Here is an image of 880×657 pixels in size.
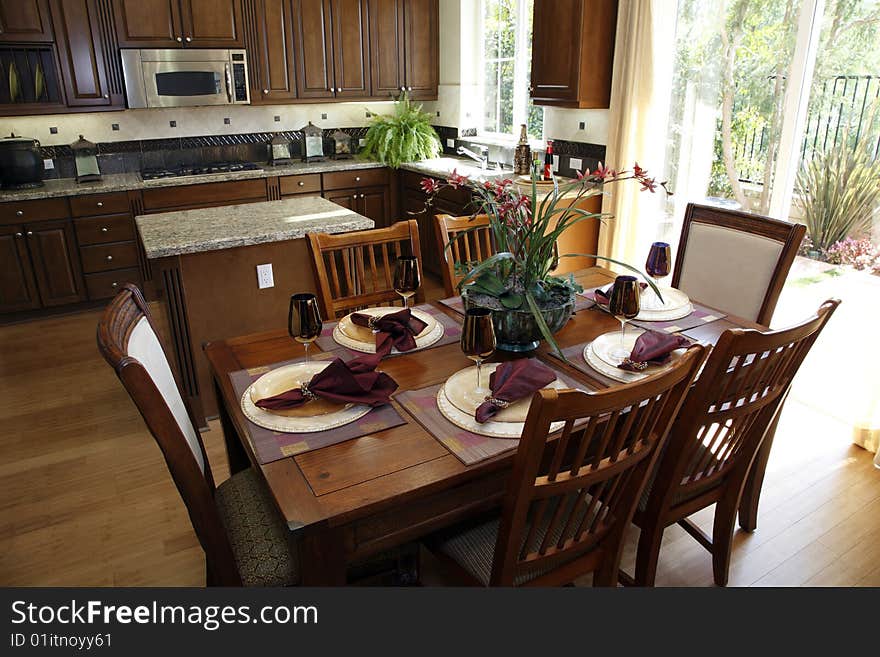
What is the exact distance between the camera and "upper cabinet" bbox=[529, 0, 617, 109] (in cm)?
366

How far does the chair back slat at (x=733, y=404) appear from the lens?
1.48m

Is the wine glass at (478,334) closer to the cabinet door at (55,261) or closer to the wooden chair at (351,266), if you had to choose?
the wooden chair at (351,266)

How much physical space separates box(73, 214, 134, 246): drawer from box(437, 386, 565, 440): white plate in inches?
150

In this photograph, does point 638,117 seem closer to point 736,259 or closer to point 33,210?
point 736,259

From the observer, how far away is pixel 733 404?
63.8 inches

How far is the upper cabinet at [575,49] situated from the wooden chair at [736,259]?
1.55 meters

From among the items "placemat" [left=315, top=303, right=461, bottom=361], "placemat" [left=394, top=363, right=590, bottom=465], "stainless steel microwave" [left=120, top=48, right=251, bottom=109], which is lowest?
"placemat" [left=394, top=363, right=590, bottom=465]

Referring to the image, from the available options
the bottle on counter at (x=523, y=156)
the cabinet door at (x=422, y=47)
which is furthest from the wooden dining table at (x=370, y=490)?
the cabinet door at (x=422, y=47)

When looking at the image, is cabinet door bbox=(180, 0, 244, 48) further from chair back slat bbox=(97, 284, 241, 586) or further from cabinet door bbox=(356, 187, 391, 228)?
chair back slat bbox=(97, 284, 241, 586)

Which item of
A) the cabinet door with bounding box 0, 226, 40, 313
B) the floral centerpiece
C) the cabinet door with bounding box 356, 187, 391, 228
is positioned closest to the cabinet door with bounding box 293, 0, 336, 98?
Result: the cabinet door with bounding box 356, 187, 391, 228

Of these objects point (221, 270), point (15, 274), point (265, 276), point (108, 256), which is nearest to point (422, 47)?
point (108, 256)

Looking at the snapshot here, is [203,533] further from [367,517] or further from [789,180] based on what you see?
[789,180]

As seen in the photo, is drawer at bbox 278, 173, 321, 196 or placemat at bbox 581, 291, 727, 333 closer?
placemat at bbox 581, 291, 727, 333

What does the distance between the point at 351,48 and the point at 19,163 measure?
8.47 ft
